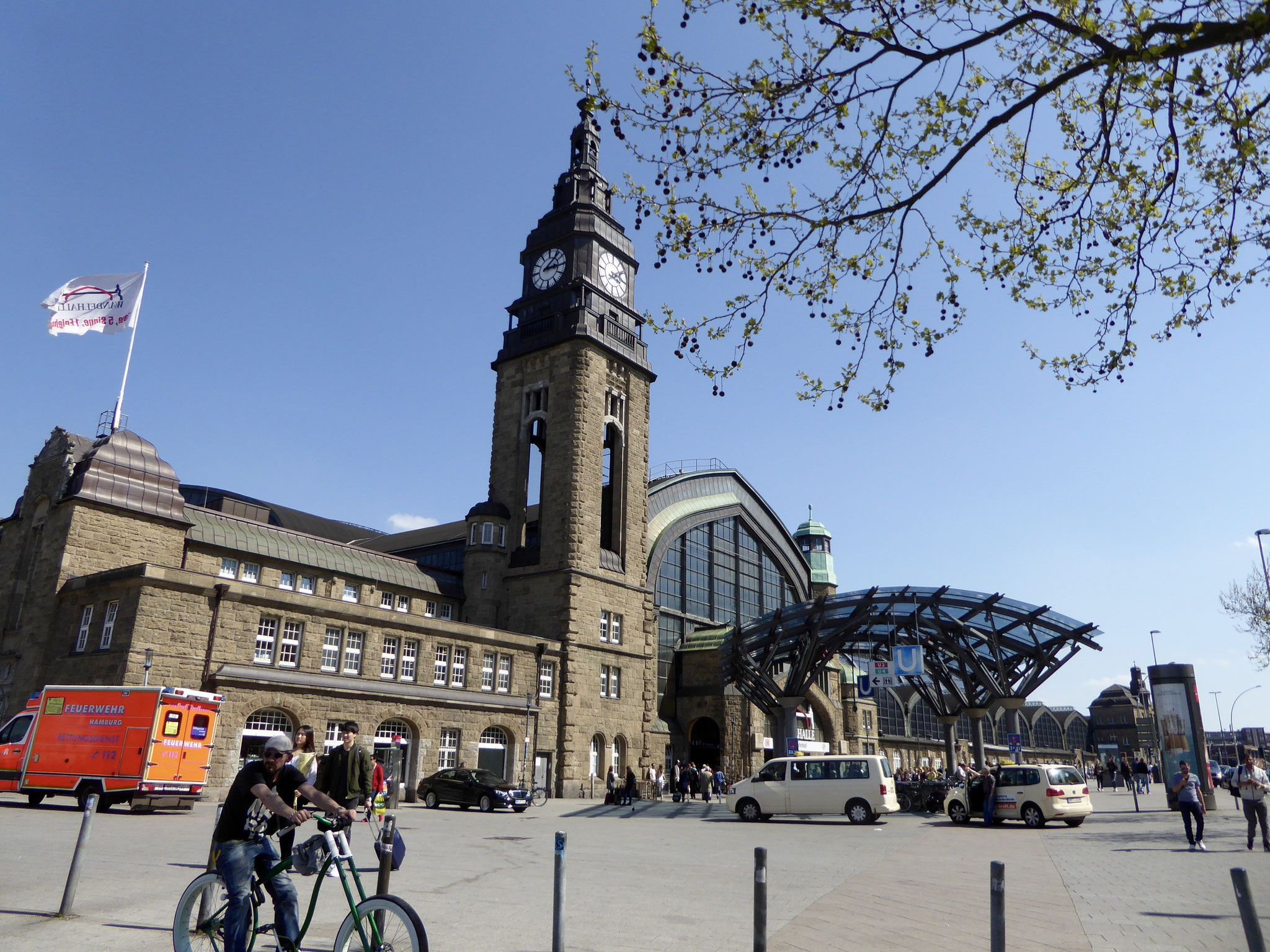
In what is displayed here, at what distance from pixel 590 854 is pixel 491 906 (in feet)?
18.6

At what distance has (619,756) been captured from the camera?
135ft

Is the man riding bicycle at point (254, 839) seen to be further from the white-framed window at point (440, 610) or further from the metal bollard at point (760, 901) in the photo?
the white-framed window at point (440, 610)

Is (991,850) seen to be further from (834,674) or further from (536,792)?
(834,674)

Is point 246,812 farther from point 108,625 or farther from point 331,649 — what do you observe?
point 331,649

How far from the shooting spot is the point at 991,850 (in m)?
16.4

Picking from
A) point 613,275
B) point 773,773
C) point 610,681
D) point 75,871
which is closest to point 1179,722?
point 773,773

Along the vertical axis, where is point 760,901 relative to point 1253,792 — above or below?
below

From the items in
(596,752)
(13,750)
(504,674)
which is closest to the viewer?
(13,750)

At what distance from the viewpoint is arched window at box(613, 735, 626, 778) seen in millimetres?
40844

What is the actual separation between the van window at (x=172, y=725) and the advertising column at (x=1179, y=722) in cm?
2640

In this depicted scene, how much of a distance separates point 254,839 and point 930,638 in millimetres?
32816

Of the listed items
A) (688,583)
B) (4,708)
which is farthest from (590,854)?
(688,583)

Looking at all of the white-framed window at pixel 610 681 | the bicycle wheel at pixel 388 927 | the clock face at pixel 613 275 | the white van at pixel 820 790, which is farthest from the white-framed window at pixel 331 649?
the bicycle wheel at pixel 388 927

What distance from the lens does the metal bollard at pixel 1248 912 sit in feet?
14.2
